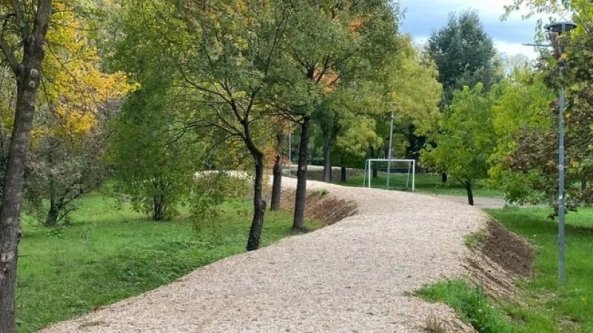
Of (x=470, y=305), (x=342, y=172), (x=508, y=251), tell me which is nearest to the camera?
(x=470, y=305)

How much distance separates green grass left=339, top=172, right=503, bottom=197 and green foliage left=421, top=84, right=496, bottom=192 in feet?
34.0

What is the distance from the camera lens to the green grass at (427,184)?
147 ft

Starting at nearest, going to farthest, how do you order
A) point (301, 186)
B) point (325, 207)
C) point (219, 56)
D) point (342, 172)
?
point (219, 56) → point (301, 186) → point (325, 207) → point (342, 172)

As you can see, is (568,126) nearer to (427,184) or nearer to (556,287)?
(556,287)

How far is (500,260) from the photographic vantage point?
14086 mm

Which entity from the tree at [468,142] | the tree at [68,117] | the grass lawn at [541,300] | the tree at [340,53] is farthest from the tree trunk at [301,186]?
the tree at [468,142]

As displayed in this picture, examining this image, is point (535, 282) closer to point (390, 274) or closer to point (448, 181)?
point (390, 274)

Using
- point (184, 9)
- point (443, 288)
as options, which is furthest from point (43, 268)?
point (443, 288)

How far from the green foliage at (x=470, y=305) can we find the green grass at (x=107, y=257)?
207 inches

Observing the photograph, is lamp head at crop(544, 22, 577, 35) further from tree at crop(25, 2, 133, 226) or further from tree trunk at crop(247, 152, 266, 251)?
tree at crop(25, 2, 133, 226)

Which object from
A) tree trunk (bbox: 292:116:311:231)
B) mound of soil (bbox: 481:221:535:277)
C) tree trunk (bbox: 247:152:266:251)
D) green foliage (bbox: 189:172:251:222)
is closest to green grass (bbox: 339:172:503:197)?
tree trunk (bbox: 292:116:311:231)

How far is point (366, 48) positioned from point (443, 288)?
11.7 meters

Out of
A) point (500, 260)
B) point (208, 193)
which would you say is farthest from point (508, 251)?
point (208, 193)

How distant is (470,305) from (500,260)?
586 cm
